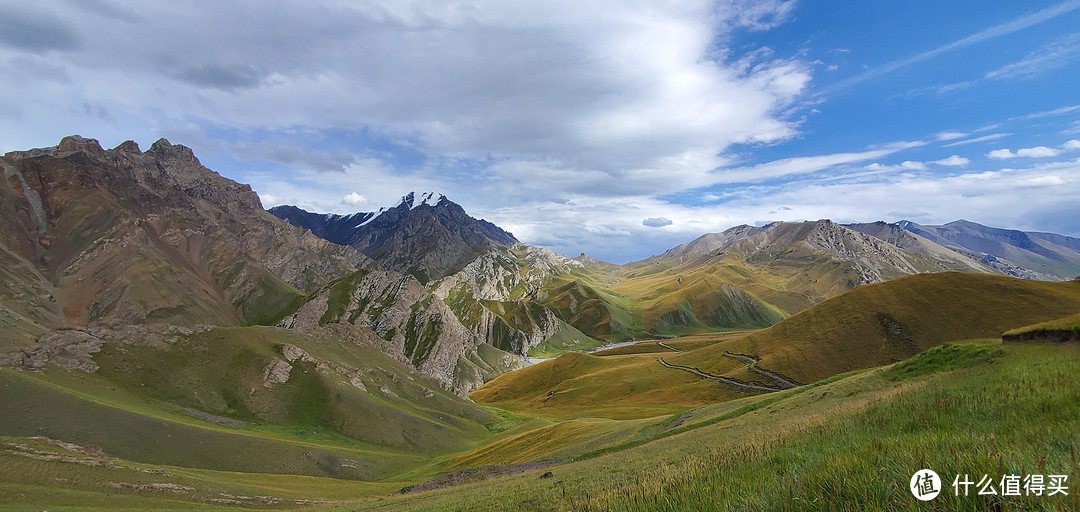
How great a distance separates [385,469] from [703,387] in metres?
81.9

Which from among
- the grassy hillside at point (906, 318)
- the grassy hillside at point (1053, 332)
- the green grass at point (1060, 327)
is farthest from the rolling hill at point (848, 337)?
the green grass at point (1060, 327)

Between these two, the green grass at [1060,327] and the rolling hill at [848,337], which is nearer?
the green grass at [1060,327]

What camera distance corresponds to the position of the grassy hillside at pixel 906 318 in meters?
96.4

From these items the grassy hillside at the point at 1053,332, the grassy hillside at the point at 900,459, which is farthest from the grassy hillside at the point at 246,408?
the grassy hillside at the point at 1053,332

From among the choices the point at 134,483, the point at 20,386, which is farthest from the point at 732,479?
the point at 20,386

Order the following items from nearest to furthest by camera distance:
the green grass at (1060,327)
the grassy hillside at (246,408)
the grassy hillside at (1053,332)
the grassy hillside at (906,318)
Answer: the grassy hillside at (1053,332) < the green grass at (1060,327) < the grassy hillside at (246,408) < the grassy hillside at (906,318)

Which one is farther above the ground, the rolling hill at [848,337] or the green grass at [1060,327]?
the green grass at [1060,327]

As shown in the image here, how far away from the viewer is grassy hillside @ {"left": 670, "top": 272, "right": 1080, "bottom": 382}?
96.4 metres

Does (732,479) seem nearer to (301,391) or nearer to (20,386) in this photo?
(20,386)

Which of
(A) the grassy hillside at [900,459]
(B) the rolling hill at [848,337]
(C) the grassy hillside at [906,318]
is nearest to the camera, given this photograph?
(A) the grassy hillside at [900,459]

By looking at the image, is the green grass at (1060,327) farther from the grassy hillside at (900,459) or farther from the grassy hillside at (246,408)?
the grassy hillside at (246,408)

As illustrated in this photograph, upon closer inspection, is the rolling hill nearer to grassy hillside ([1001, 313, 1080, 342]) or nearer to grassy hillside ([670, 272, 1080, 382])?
grassy hillside ([670, 272, 1080, 382])

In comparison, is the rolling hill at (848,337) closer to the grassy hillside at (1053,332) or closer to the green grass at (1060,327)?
the grassy hillside at (1053,332)

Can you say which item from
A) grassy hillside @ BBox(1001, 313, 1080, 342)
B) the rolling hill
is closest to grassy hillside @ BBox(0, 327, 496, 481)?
the rolling hill
